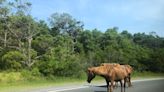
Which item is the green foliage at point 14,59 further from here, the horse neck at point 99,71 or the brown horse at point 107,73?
the horse neck at point 99,71

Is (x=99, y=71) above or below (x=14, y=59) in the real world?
below

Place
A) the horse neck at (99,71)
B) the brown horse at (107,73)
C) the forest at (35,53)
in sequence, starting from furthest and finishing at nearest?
the forest at (35,53)
the horse neck at (99,71)
the brown horse at (107,73)

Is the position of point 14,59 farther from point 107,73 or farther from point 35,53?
point 107,73

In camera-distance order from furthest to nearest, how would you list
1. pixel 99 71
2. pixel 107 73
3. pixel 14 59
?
pixel 14 59
pixel 107 73
pixel 99 71

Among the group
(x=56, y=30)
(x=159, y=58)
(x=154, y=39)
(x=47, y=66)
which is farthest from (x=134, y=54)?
(x=154, y=39)

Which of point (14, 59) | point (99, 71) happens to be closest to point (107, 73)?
point (99, 71)

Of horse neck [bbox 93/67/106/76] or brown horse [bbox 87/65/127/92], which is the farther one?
horse neck [bbox 93/67/106/76]

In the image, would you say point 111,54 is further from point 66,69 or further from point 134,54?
point 66,69

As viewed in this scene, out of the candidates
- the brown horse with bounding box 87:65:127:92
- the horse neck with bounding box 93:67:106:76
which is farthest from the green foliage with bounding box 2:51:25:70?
the horse neck with bounding box 93:67:106:76

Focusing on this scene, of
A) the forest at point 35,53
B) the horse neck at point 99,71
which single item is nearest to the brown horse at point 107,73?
the horse neck at point 99,71

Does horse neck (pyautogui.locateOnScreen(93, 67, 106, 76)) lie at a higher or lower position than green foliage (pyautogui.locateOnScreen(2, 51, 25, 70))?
lower

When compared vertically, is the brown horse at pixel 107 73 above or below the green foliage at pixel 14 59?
below

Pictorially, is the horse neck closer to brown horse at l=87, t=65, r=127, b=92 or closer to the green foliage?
brown horse at l=87, t=65, r=127, b=92

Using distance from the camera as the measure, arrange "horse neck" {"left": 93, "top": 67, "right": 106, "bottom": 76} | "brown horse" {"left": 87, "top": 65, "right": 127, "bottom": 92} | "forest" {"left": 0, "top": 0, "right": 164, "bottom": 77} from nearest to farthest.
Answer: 1. "brown horse" {"left": 87, "top": 65, "right": 127, "bottom": 92}
2. "horse neck" {"left": 93, "top": 67, "right": 106, "bottom": 76}
3. "forest" {"left": 0, "top": 0, "right": 164, "bottom": 77}
